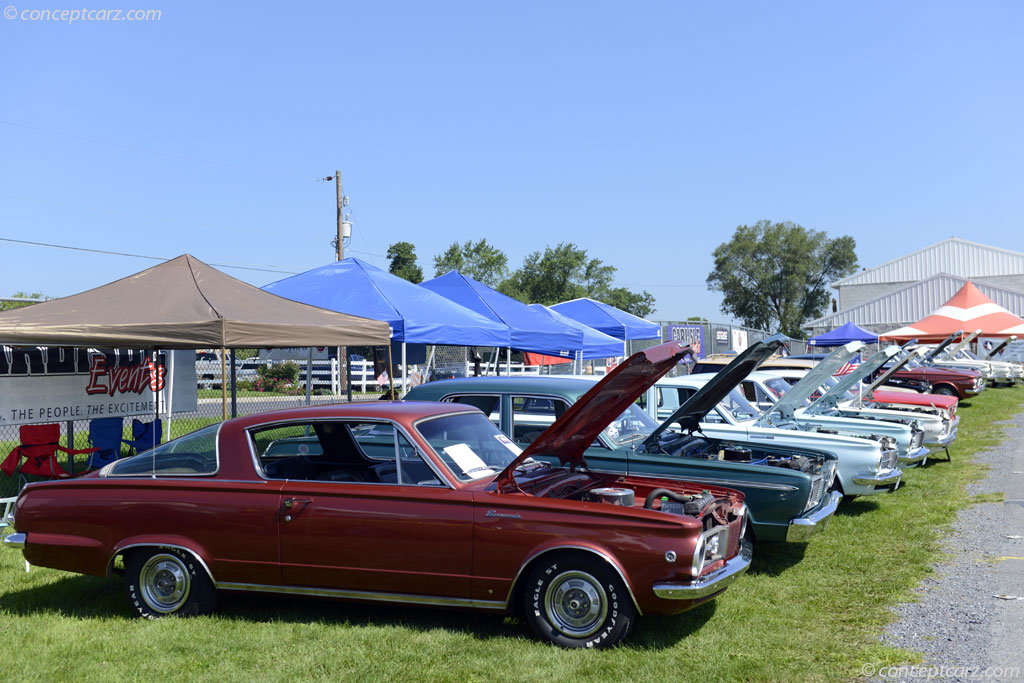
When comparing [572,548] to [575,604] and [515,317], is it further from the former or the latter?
[515,317]

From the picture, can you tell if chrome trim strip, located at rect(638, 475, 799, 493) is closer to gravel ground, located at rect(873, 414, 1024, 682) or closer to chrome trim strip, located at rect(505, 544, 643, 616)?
gravel ground, located at rect(873, 414, 1024, 682)

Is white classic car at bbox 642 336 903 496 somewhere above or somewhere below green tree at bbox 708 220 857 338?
below

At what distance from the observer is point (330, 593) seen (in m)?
5.35

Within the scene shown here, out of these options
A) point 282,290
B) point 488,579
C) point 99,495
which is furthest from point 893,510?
point 282,290

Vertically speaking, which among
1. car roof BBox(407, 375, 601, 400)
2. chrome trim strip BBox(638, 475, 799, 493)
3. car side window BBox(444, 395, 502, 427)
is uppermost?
car roof BBox(407, 375, 601, 400)

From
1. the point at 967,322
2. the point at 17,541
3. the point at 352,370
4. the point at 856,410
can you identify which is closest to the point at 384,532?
the point at 17,541

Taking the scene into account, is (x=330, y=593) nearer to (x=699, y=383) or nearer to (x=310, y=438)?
(x=310, y=438)

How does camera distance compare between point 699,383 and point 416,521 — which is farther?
point 699,383

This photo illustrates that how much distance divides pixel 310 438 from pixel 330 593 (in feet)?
4.72

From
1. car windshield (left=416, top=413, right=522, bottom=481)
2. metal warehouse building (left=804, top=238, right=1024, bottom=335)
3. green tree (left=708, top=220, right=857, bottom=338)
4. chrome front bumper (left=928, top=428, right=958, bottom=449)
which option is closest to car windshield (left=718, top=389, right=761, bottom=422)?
chrome front bumper (left=928, top=428, right=958, bottom=449)

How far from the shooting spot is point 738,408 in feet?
35.6

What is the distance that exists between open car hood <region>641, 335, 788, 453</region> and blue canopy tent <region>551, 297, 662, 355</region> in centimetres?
1606

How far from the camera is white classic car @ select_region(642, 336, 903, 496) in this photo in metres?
7.56

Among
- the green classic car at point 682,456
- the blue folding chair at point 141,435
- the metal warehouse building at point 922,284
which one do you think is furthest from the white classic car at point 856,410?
the metal warehouse building at point 922,284
